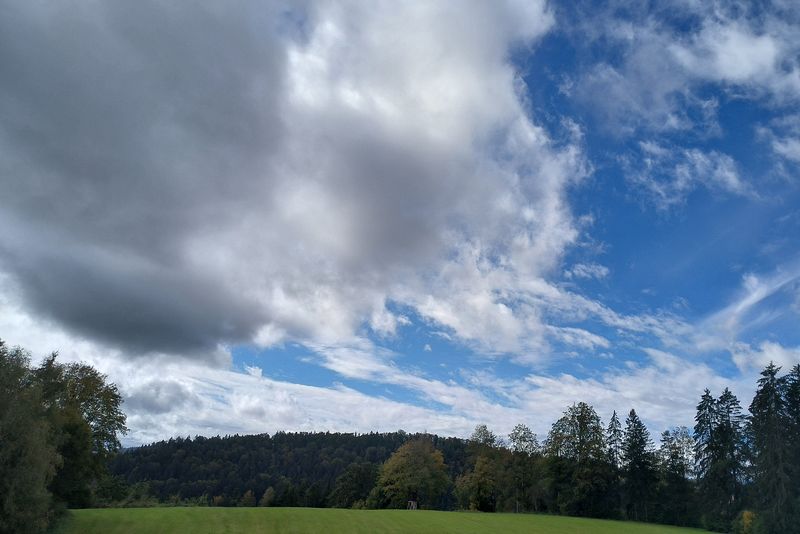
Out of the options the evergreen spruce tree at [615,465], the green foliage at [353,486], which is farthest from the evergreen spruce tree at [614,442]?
the green foliage at [353,486]

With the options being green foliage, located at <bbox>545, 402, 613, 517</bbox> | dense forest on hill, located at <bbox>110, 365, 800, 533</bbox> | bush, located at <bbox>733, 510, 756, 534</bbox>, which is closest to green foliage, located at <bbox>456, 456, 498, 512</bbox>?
dense forest on hill, located at <bbox>110, 365, 800, 533</bbox>

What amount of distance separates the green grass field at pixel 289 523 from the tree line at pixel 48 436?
12.5 ft

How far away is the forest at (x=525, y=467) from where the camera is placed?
36844mm

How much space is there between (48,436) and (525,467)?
3410 inches

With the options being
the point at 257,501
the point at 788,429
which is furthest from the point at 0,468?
the point at 257,501

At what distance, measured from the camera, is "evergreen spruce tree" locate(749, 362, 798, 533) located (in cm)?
6284

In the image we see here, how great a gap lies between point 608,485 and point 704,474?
620 inches

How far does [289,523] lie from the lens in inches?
2015

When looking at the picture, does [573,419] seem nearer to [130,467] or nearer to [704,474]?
[704,474]

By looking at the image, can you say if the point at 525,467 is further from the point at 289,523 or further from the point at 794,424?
the point at 289,523

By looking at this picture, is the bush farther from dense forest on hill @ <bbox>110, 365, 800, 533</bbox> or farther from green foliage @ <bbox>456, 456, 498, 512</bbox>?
green foliage @ <bbox>456, 456, 498, 512</bbox>

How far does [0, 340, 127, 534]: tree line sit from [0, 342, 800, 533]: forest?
0.33 feet

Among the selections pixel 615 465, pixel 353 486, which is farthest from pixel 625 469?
pixel 353 486

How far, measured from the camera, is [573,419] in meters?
97.6
